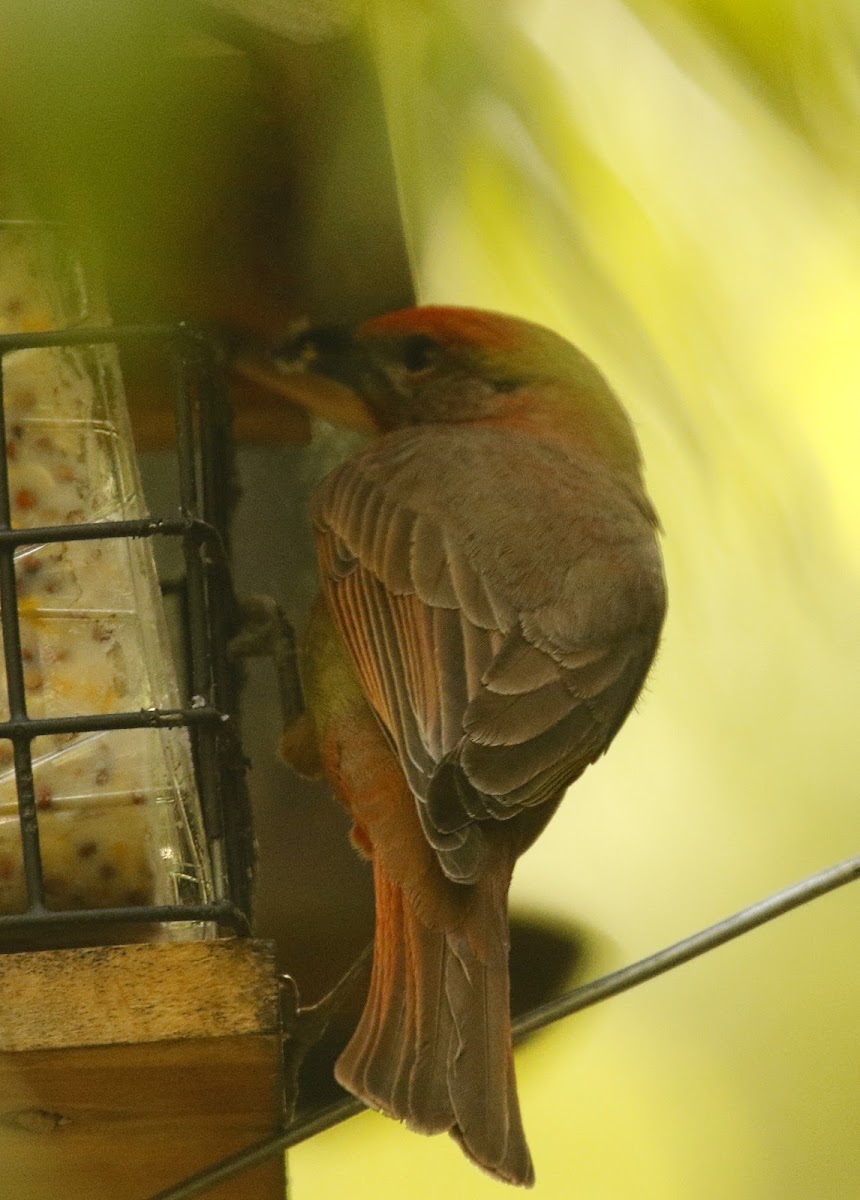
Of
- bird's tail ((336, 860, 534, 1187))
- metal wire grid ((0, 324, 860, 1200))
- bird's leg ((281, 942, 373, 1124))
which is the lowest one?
bird's leg ((281, 942, 373, 1124))

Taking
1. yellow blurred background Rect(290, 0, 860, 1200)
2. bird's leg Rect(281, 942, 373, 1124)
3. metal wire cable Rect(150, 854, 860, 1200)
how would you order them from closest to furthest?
metal wire cable Rect(150, 854, 860, 1200) → bird's leg Rect(281, 942, 373, 1124) → yellow blurred background Rect(290, 0, 860, 1200)

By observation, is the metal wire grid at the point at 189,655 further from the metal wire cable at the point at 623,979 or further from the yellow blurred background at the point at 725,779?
the yellow blurred background at the point at 725,779

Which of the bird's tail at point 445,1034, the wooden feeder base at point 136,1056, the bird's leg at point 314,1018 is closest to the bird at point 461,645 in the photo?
the bird's tail at point 445,1034

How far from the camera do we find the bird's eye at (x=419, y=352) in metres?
1.69

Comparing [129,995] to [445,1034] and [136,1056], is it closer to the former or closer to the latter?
[136,1056]

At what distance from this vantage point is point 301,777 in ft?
5.57

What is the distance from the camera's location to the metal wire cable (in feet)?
3.57

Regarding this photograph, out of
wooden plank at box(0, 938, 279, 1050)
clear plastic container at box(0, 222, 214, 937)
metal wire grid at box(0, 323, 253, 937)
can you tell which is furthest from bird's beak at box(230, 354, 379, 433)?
wooden plank at box(0, 938, 279, 1050)

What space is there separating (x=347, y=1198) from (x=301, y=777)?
0.68 meters

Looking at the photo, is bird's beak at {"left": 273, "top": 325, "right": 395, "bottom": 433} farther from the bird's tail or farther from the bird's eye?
the bird's tail

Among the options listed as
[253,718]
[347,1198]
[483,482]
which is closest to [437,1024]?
[483,482]

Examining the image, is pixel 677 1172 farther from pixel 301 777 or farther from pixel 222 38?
pixel 222 38

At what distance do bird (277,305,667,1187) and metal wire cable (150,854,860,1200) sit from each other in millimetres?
48

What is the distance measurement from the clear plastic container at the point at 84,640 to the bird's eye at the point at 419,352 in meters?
0.36
